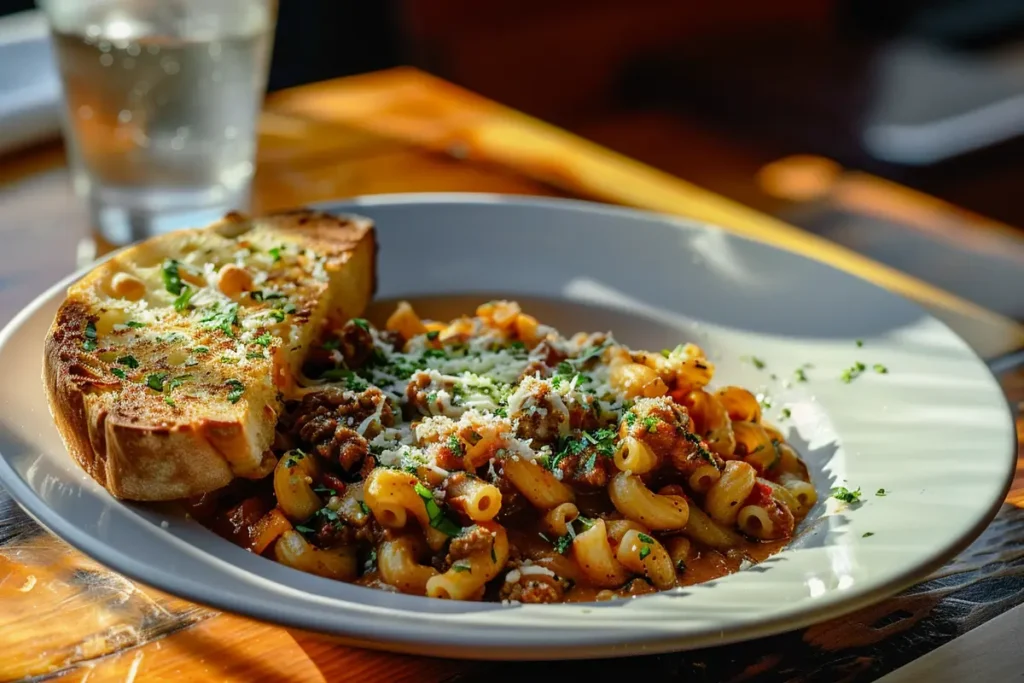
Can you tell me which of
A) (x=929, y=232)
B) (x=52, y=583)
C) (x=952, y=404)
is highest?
(x=952, y=404)

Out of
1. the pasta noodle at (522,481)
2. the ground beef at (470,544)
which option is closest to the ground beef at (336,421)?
the pasta noodle at (522,481)

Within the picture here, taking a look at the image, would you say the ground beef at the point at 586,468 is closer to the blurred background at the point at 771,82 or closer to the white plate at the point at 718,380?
the white plate at the point at 718,380

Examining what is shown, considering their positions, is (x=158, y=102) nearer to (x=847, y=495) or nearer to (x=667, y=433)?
(x=667, y=433)

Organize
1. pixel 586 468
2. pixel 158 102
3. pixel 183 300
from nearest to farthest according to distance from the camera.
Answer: pixel 586 468, pixel 183 300, pixel 158 102

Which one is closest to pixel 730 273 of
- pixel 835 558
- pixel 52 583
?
pixel 835 558

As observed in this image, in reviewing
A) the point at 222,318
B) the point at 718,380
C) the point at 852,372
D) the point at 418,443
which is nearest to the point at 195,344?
the point at 222,318

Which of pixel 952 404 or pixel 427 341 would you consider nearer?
pixel 952 404

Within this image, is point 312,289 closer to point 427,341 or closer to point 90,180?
point 427,341
